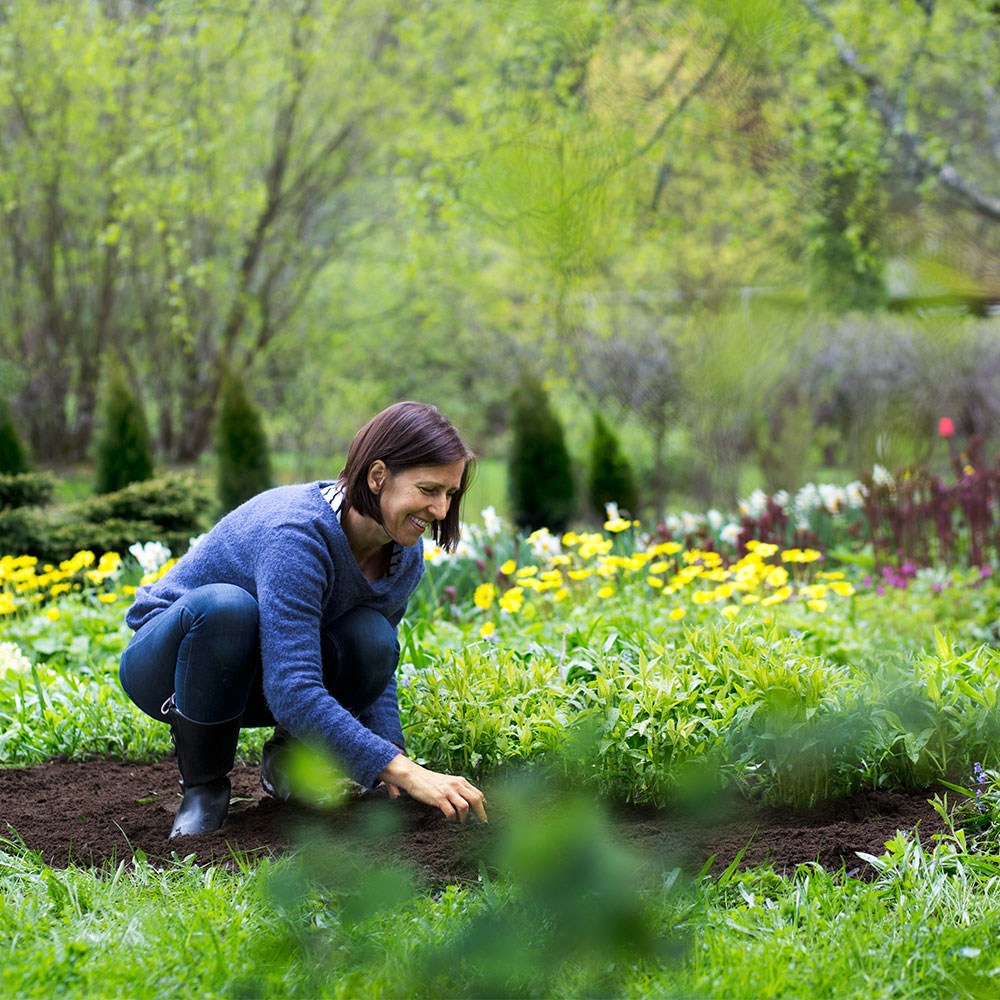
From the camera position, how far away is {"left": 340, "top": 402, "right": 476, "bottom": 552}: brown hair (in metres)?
2.06

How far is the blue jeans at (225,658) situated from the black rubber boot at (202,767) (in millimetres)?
35

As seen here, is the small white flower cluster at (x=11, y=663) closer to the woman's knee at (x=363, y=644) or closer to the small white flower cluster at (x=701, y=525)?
the woman's knee at (x=363, y=644)

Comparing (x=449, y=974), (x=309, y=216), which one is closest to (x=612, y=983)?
(x=449, y=974)

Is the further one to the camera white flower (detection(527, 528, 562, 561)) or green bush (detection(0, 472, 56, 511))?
green bush (detection(0, 472, 56, 511))

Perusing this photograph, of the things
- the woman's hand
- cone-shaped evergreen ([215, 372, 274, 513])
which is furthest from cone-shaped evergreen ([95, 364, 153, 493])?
the woman's hand

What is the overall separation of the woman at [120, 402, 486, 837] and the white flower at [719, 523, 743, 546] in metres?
2.91

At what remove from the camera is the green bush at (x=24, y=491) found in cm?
600

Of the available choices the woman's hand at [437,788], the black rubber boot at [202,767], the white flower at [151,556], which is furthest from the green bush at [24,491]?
the woman's hand at [437,788]

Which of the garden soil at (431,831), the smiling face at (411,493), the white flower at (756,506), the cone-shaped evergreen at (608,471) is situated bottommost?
the cone-shaped evergreen at (608,471)

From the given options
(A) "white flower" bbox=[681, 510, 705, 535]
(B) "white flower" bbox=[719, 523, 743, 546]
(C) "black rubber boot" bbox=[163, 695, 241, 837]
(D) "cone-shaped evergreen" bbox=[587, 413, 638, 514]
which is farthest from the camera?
(D) "cone-shaped evergreen" bbox=[587, 413, 638, 514]

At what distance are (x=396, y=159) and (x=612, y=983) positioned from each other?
34.4ft

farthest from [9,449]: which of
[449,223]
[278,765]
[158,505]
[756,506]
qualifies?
[278,765]

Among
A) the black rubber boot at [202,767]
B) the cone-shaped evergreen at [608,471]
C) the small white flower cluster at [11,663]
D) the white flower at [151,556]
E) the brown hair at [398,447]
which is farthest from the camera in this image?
the cone-shaped evergreen at [608,471]

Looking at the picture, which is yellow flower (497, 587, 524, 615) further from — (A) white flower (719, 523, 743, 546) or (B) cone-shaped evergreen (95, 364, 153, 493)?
(B) cone-shaped evergreen (95, 364, 153, 493)
